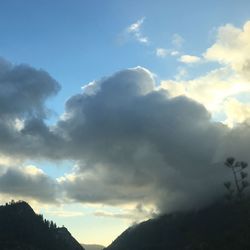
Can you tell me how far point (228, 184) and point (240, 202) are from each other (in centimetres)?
959

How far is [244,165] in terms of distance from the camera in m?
166

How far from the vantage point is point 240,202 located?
166375 millimetres

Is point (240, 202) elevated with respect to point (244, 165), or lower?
lower

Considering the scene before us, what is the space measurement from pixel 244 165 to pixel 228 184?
934 centimetres

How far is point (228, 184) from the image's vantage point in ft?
530

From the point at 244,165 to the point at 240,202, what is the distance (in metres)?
12.5
